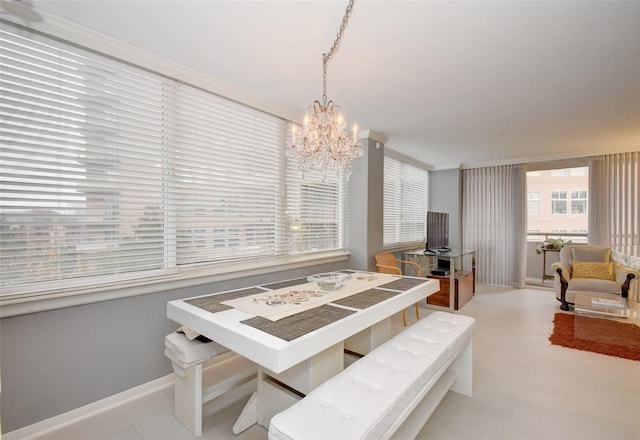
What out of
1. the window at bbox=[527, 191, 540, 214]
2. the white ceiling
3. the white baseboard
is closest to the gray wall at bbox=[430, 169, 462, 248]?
the white ceiling

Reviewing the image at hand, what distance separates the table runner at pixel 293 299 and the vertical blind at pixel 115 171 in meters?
0.88

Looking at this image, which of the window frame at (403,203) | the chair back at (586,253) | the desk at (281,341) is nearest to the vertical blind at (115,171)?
the desk at (281,341)

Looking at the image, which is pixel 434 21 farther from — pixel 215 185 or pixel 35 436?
pixel 35 436

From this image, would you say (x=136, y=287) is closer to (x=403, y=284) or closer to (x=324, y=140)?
(x=324, y=140)

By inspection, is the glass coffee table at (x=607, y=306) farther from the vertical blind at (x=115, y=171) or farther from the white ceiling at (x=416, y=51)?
the vertical blind at (x=115, y=171)

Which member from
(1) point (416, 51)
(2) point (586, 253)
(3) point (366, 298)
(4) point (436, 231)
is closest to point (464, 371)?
(3) point (366, 298)

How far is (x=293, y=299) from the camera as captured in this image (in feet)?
6.48

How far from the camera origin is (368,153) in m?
4.08

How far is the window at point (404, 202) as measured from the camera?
509 centimetres

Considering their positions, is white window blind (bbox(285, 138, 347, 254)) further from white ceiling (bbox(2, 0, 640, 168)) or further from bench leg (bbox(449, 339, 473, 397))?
bench leg (bbox(449, 339, 473, 397))

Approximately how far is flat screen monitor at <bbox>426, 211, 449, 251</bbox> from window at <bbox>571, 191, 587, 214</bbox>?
15.8 ft

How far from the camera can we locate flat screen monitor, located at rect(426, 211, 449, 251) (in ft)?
15.5

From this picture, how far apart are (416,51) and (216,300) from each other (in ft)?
7.52

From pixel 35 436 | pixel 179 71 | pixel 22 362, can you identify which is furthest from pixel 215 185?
pixel 35 436
